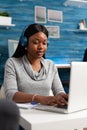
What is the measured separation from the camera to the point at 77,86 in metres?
1.12

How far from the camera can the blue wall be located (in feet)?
9.92

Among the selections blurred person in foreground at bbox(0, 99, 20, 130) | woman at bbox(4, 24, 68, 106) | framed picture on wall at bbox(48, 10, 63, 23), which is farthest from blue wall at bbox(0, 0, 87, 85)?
blurred person in foreground at bbox(0, 99, 20, 130)

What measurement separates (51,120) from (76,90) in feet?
0.70

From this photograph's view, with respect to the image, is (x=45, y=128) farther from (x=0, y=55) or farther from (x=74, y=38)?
(x=74, y=38)

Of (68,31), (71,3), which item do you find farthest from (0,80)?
(71,3)

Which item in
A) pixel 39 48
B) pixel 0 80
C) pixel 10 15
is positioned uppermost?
pixel 10 15

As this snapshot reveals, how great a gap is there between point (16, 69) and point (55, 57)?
1717 millimetres

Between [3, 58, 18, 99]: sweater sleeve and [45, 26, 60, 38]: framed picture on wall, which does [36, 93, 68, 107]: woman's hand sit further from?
[45, 26, 60, 38]: framed picture on wall

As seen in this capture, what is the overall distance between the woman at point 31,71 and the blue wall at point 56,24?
50.5 inches

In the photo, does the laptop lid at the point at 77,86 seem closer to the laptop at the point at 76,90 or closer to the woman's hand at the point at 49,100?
the laptop at the point at 76,90

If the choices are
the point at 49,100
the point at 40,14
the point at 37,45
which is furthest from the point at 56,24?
the point at 49,100

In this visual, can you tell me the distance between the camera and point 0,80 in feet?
9.91

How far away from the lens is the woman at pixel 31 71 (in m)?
1.54

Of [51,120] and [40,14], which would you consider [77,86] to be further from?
[40,14]
